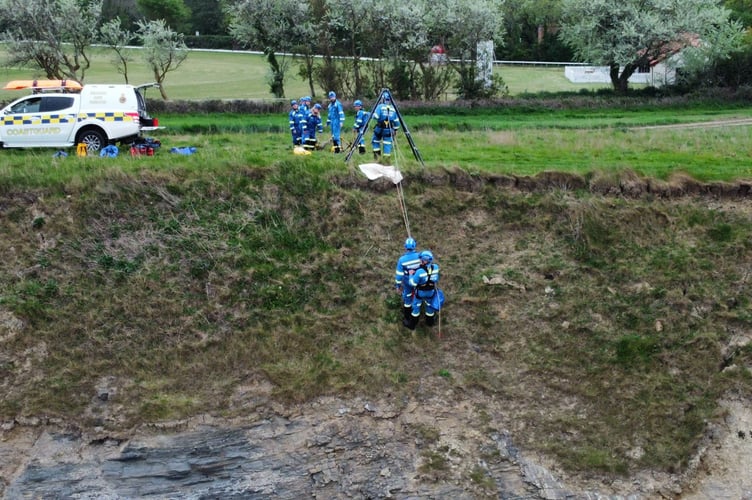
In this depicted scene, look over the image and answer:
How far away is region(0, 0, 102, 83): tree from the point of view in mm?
33156

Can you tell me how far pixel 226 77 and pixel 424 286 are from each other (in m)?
39.6

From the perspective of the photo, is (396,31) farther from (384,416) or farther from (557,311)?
(384,416)

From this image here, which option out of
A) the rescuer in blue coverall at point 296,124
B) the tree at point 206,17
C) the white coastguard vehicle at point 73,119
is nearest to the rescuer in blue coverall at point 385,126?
the rescuer in blue coverall at point 296,124

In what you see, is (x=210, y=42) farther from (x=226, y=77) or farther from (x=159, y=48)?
(x=159, y=48)

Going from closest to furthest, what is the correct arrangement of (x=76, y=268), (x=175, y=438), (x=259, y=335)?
(x=175, y=438), (x=259, y=335), (x=76, y=268)

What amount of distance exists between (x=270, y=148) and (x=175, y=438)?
9.87 m

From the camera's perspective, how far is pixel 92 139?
20.5 meters

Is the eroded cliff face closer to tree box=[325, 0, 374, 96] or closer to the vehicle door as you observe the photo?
the vehicle door

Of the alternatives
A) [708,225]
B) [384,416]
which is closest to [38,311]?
[384,416]

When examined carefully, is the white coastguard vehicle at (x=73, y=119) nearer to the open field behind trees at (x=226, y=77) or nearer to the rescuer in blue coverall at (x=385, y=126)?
the rescuer in blue coverall at (x=385, y=126)

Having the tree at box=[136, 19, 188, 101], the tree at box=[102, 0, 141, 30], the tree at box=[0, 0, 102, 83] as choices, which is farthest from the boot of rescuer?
the tree at box=[102, 0, 141, 30]

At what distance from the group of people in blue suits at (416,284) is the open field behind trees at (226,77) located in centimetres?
2379

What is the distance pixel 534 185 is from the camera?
17469 millimetres

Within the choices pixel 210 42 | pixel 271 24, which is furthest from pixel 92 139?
pixel 210 42
